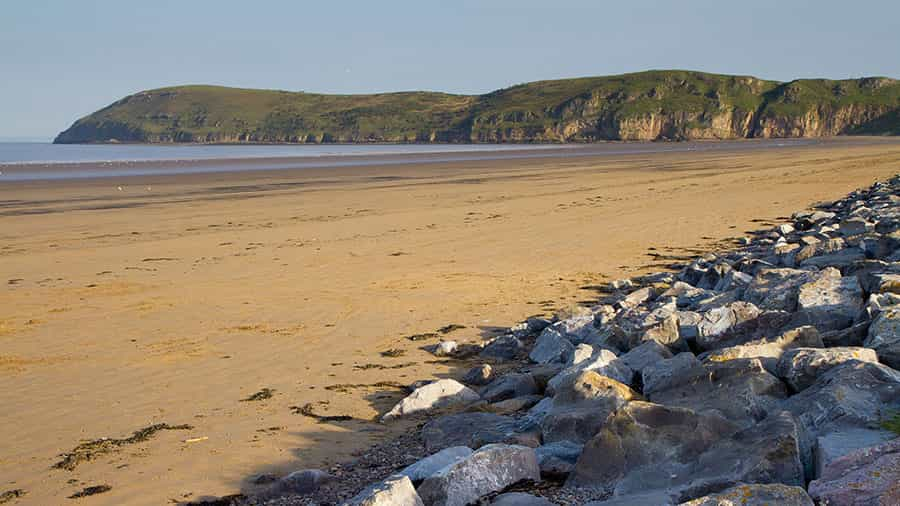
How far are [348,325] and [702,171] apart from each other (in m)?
28.1

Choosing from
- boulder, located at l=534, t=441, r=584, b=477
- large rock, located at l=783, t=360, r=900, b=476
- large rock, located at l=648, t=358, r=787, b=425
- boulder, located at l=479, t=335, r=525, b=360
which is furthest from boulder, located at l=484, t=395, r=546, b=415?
large rock, located at l=783, t=360, r=900, b=476

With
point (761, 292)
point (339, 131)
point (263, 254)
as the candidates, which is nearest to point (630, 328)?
point (761, 292)

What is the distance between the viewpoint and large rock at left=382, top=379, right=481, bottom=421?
6379mm

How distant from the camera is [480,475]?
4.40 m

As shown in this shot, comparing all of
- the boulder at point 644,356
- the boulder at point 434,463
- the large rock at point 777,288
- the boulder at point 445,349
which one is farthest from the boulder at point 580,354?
the boulder at point 434,463

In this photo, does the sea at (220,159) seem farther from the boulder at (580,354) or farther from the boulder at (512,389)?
the boulder at (580,354)

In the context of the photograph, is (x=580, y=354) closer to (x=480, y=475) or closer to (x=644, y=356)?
(x=644, y=356)

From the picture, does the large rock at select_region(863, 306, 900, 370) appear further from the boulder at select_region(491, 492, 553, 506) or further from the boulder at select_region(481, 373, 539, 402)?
the boulder at select_region(491, 492, 553, 506)

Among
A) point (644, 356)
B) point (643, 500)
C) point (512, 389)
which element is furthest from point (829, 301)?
point (643, 500)

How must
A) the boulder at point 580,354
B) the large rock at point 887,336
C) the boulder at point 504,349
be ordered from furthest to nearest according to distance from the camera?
the boulder at point 504,349 → the boulder at point 580,354 → the large rock at point 887,336

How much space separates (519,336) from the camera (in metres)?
8.45

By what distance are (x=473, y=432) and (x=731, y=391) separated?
63.3 inches

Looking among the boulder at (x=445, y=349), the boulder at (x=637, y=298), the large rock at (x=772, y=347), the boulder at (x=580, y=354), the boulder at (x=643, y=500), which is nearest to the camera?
the boulder at (x=643, y=500)

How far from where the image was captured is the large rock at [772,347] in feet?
18.5
